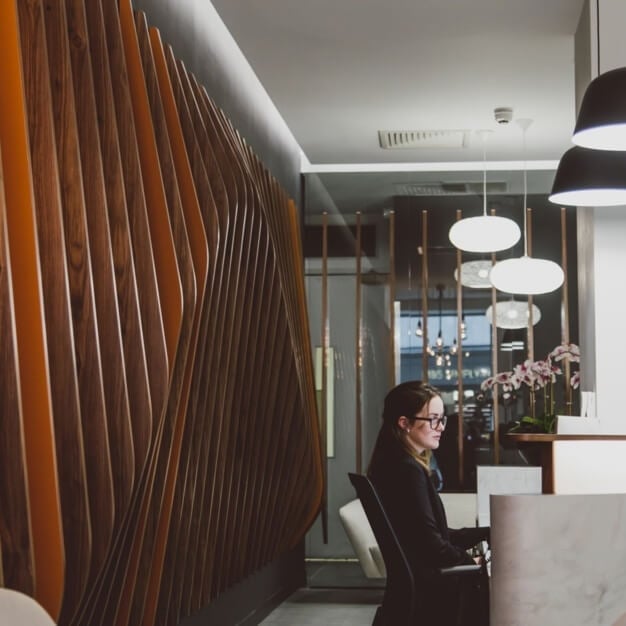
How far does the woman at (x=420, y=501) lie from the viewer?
4.11 metres

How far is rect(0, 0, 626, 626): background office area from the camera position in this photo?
2.75 metres

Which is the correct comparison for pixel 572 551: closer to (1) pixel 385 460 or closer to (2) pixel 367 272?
(1) pixel 385 460

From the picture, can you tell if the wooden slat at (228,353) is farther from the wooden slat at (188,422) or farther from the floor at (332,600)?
the floor at (332,600)

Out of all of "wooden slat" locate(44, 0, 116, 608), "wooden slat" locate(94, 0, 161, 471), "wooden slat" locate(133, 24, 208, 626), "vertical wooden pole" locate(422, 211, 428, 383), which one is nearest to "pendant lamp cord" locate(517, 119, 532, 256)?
"vertical wooden pole" locate(422, 211, 428, 383)

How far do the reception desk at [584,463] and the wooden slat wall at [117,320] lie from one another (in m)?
1.42

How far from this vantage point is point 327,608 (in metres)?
7.40

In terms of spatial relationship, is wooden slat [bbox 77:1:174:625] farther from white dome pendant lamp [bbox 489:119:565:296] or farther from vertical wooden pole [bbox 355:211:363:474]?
vertical wooden pole [bbox 355:211:363:474]

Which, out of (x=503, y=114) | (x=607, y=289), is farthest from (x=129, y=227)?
(x=503, y=114)

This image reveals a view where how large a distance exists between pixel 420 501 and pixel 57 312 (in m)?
1.96

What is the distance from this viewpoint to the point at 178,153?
393 centimetres

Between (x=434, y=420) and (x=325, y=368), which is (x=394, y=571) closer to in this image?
(x=434, y=420)

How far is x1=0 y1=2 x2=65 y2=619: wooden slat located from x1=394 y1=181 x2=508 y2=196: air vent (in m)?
5.76

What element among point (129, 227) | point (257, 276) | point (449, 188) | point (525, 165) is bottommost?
point (129, 227)

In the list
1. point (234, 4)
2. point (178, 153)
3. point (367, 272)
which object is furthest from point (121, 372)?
point (367, 272)
